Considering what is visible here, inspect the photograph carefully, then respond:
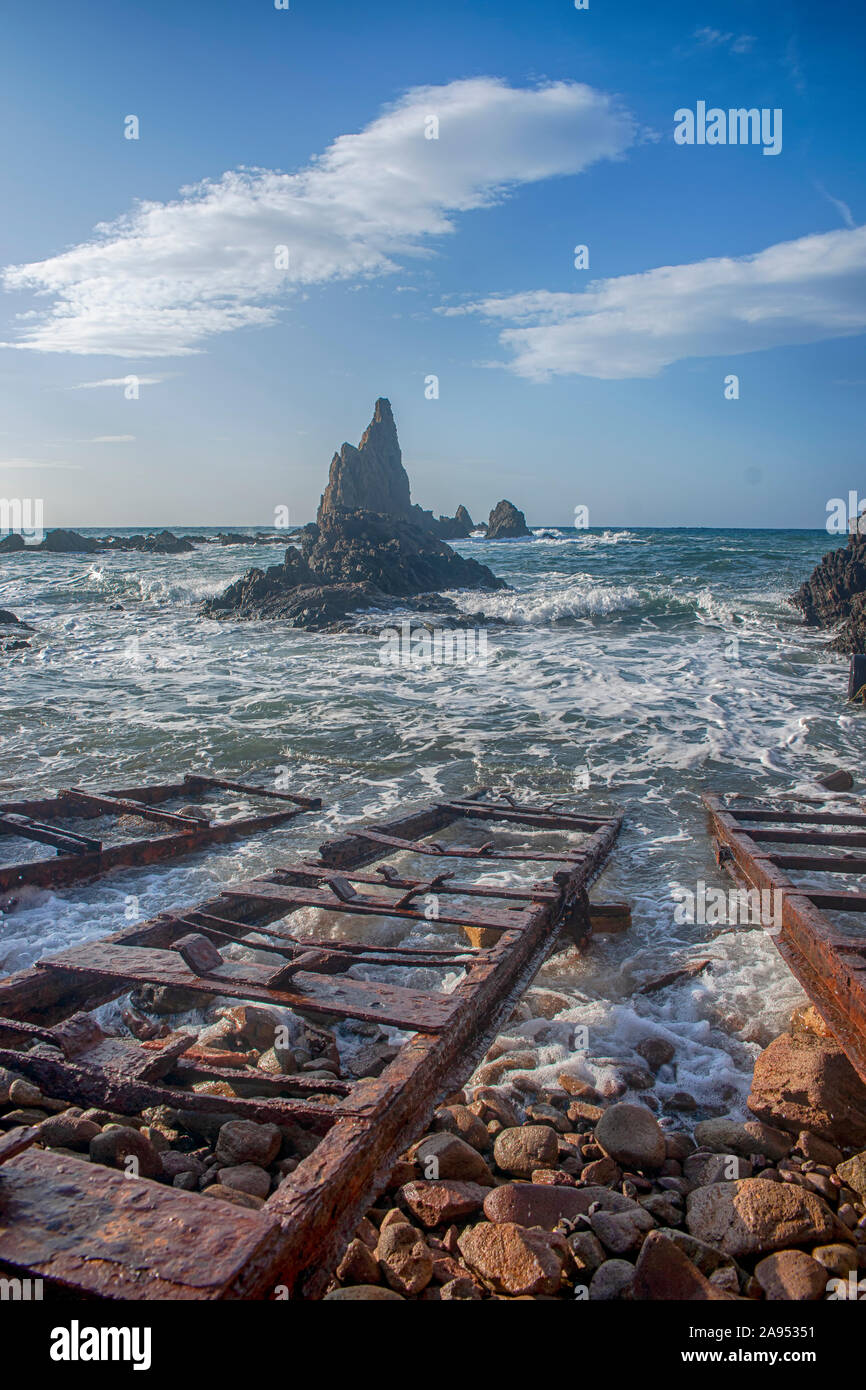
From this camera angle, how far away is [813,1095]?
3.10m

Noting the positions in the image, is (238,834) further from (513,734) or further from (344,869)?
(513,734)

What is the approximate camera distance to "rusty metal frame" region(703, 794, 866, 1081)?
3.24 m

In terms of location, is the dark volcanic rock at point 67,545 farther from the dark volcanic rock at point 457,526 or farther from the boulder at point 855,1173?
the boulder at point 855,1173

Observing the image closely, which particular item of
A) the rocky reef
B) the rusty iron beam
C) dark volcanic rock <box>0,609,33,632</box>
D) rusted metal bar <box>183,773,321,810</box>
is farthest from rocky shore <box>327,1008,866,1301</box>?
dark volcanic rock <box>0,609,33,632</box>

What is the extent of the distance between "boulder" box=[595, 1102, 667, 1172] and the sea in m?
0.49

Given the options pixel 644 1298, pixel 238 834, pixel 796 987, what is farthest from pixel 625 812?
pixel 644 1298

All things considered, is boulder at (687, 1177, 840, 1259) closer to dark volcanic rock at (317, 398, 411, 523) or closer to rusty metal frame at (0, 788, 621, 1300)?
rusty metal frame at (0, 788, 621, 1300)

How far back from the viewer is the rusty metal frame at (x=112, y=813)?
567 cm

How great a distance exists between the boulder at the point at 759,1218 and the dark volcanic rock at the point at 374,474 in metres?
65.1

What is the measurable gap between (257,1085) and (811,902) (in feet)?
10.9

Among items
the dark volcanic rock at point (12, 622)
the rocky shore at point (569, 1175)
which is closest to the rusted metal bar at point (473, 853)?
the rocky shore at point (569, 1175)

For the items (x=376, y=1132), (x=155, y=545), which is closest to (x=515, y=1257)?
(x=376, y=1132)

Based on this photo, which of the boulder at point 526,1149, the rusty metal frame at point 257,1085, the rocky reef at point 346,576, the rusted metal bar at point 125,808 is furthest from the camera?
the rocky reef at point 346,576

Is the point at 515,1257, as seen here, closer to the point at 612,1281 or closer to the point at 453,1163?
the point at 612,1281
